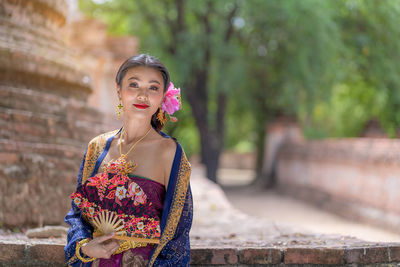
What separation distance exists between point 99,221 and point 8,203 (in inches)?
66.5

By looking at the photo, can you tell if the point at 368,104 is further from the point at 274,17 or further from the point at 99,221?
the point at 99,221

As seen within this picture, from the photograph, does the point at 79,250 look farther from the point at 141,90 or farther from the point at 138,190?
the point at 141,90

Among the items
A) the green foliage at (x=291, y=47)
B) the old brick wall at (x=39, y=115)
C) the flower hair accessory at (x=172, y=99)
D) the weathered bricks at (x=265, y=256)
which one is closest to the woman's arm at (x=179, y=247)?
the flower hair accessory at (x=172, y=99)

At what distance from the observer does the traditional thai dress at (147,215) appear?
1856 mm

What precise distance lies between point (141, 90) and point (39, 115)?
227 cm

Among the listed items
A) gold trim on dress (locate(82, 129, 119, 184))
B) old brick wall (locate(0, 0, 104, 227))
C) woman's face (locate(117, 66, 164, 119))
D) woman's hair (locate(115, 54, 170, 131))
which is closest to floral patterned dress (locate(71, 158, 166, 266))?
gold trim on dress (locate(82, 129, 119, 184))

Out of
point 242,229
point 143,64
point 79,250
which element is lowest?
point 242,229

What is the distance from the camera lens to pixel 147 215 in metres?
1.87

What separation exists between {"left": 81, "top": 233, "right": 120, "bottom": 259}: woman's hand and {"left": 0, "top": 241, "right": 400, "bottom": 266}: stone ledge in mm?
650

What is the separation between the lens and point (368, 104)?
1437 centimetres

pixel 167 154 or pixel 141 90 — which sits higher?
pixel 141 90

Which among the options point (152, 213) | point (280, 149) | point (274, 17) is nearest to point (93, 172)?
point (152, 213)

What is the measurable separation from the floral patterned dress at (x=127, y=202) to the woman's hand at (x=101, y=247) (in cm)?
7

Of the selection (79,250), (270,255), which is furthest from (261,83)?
(79,250)
